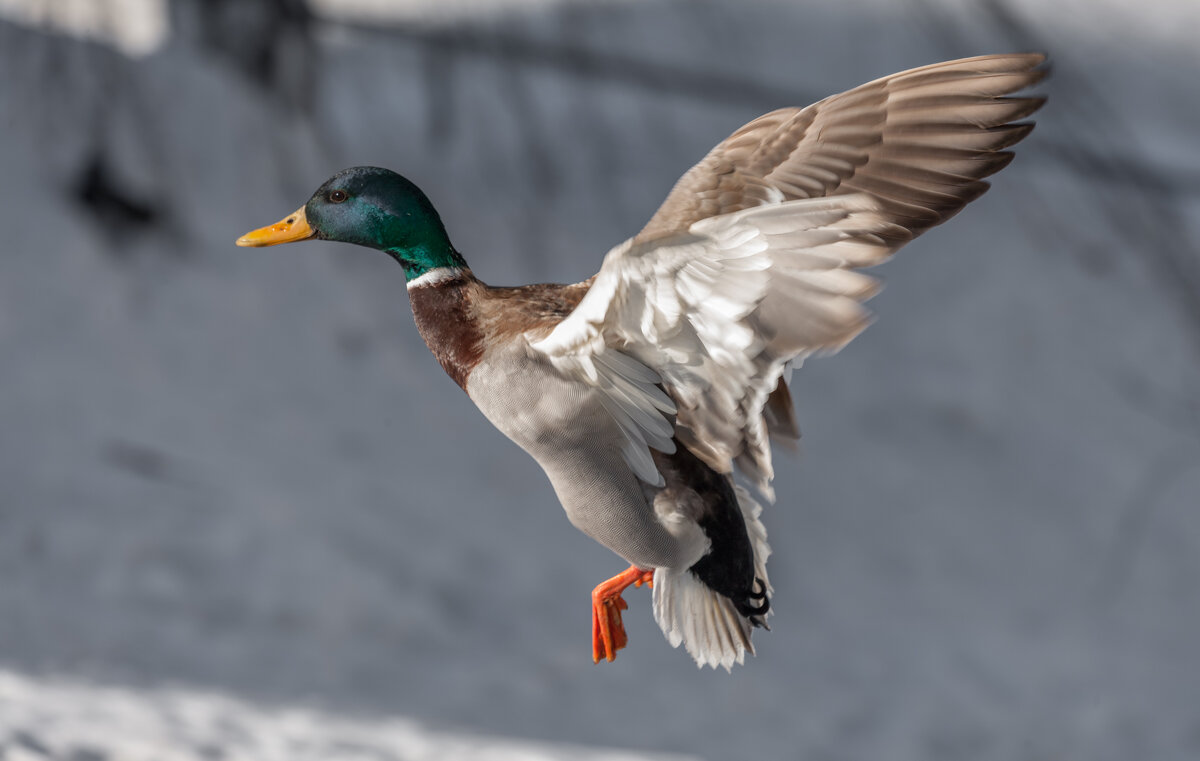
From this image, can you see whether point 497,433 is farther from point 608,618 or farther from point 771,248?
point 771,248

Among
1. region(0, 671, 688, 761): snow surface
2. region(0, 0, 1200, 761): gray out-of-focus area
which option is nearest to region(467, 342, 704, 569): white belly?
region(0, 0, 1200, 761): gray out-of-focus area

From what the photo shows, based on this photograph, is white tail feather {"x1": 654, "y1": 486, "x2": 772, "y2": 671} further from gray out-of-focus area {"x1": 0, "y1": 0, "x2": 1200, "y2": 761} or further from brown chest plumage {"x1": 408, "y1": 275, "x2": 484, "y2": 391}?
gray out-of-focus area {"x1": 0, "y1": 0, "x2": 1200, "y2": 761}

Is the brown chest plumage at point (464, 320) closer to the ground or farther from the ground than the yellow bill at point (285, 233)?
closer to the ground

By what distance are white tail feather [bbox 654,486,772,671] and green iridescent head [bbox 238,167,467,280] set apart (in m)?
0.23

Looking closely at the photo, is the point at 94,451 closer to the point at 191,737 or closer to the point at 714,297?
the point at 191,737

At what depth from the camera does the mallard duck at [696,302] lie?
20.0 inches

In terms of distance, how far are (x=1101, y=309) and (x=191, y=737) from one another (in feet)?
8.44

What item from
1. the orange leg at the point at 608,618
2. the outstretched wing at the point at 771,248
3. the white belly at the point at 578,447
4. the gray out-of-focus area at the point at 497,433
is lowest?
the orange leg at the point at 608,618

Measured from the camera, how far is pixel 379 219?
0.58m

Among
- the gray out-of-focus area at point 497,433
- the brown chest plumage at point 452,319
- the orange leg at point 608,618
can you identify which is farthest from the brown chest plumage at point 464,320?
the gray out-of-focus area at point 497,433

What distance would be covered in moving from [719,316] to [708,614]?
234mm

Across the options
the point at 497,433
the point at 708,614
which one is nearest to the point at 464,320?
the point at 708,614

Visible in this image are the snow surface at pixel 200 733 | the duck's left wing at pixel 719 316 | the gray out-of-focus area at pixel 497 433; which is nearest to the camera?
the duck's left wing at pixel 719 316

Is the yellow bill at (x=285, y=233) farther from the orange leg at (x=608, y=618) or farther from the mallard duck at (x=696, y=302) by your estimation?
the orange leg at (x=608, y=618)
